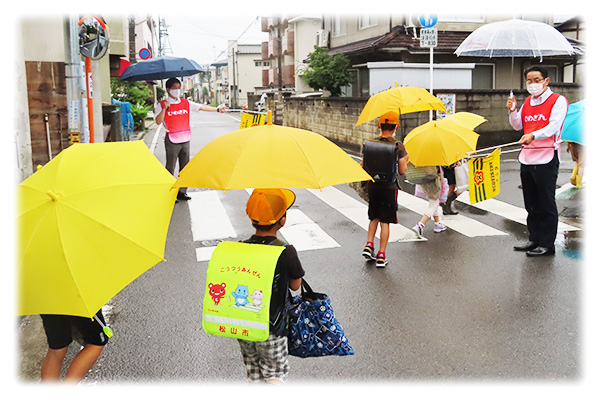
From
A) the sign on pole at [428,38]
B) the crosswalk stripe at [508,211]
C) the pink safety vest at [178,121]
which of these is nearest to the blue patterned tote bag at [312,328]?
the crosswalk stripe at [508,211]

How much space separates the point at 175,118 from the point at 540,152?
613cm

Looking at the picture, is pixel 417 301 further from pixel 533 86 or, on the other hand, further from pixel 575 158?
pixel 575 158

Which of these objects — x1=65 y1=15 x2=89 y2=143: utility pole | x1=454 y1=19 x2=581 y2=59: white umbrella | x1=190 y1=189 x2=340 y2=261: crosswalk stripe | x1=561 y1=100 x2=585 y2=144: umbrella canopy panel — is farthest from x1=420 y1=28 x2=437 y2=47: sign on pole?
x1=65 y1=15 x2=89 y2=143: utility pole

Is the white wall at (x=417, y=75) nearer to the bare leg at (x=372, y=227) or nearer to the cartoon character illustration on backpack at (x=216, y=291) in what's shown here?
the bare leg at (x=372, y=227)

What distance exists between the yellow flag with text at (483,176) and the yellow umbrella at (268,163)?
12.8ft

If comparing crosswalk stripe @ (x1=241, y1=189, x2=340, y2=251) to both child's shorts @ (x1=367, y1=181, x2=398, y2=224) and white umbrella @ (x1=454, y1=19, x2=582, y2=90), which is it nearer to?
child's shorts @ (x1=367, y1=181, x2=398, y2=224)

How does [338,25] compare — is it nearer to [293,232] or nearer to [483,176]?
[293,232]

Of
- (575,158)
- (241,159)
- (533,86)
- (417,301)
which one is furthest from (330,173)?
(575,158)

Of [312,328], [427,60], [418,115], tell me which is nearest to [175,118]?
[312,328]

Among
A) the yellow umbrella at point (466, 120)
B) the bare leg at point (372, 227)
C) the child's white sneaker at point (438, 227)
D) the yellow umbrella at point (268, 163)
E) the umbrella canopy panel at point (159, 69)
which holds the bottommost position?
the child's white sneaker at point (438, 227)

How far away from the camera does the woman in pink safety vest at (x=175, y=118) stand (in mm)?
9984

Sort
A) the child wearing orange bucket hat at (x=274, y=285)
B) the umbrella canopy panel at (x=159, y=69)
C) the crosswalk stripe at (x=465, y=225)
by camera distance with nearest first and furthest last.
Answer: the child wearing orange bucket hat at (x=274, y=285), the crosswalk stripe at (x=465, y=225), the umbrella canopy panel at (x=159, y=69)

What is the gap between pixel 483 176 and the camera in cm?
696

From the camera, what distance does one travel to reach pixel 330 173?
3230mm
